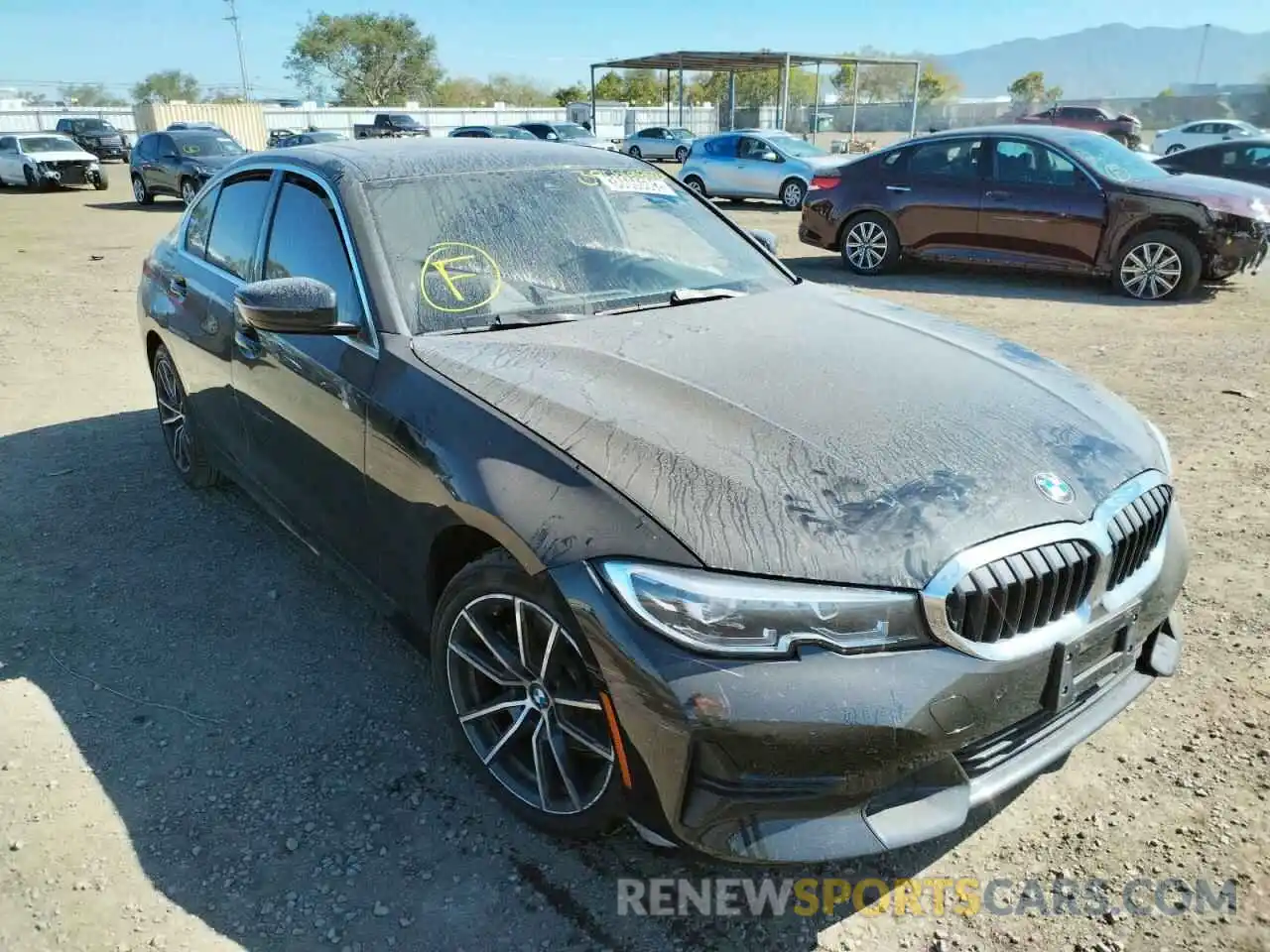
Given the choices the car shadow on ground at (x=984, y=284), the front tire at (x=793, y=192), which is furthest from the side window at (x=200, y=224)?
the front tire at (x=793, y=192)

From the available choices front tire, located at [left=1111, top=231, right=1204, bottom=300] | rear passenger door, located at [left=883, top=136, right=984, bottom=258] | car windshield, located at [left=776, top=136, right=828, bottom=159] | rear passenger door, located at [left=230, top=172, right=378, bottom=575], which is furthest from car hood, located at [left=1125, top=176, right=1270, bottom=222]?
car windshield, located at [left=776, top=136, right=828, bottom=159]

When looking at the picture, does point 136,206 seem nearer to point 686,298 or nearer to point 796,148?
point 796,148

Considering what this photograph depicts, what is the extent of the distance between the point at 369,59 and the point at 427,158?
9070 centimetres

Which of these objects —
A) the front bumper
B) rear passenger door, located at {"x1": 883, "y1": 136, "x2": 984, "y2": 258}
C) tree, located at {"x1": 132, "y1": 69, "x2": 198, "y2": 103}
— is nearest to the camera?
the front bumper

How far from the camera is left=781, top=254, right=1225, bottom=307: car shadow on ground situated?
958 cm

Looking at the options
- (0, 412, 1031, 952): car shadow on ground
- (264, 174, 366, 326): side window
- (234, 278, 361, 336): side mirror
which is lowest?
(0, 412, 1031, 952): car shadow on ground

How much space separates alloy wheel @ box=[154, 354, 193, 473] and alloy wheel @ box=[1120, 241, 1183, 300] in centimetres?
874

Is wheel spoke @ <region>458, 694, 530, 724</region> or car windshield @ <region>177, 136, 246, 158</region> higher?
car windshield @ <region>177, 136, 246, 158</region>

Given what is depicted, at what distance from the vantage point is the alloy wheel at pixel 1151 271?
9.15 metres

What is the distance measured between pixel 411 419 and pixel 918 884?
1825 millimetres

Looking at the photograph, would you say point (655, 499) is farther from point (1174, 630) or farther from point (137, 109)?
point (137, 109)

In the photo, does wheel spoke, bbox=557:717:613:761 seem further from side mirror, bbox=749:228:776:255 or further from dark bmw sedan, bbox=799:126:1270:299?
dark bmw sedan, bbox=799:126:1270:299

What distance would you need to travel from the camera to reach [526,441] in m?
2.31

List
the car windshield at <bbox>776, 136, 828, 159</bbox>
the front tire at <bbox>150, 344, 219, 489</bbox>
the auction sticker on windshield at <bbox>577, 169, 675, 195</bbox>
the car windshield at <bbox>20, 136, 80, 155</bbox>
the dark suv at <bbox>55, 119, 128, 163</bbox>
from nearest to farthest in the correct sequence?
the auction sticker on windshield at <bbox>577, 169, 675, 195</bbox> → the front tire at <bbox>150, 344, 219, 489</bbox> → the car windshield at <bbox>776, 136, 828, 159</bbox> → the car windshield at <bbox>20, 136, 80, 155</bbox> → the dark suv at <bbox>55, 119, 128, 163</bbox>
